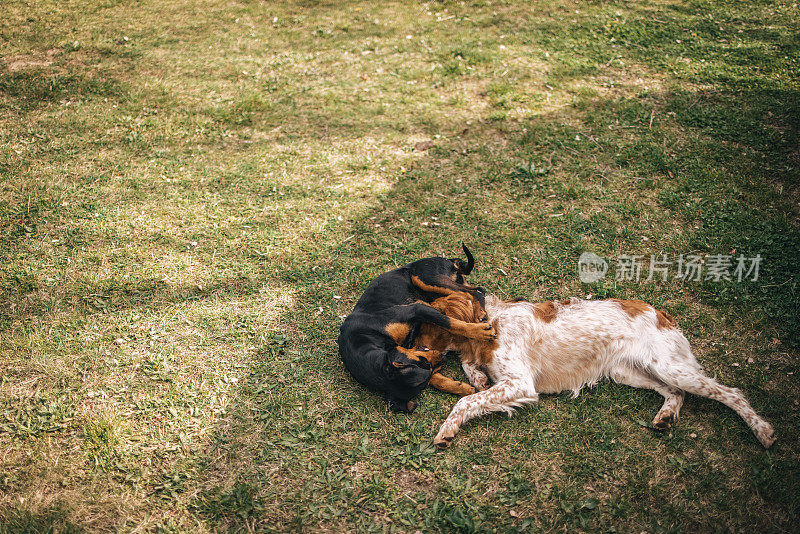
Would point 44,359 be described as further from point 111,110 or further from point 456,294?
point 111,110

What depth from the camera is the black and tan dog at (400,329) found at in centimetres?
322

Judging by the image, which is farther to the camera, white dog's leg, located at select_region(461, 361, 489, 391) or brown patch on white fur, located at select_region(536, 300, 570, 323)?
brown patch on white fur, located at select_region(536, 300, 570, 323)

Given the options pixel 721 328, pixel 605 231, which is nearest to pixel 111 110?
pixel 605 231

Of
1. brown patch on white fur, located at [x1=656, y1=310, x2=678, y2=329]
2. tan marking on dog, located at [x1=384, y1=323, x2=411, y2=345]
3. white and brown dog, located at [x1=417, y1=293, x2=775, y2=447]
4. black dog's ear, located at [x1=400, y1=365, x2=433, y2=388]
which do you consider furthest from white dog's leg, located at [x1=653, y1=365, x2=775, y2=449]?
tan marking on dog, located at [x1=384, y1=323, x2=411, y2=345]

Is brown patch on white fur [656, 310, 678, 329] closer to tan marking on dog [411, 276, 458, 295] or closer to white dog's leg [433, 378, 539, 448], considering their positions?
white dog's leg [433, 378, 539, 448]

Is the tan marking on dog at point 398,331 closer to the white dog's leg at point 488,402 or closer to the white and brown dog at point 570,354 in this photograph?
the white and brown dog at point 570,354

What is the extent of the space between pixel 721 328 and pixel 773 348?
0.35 metres

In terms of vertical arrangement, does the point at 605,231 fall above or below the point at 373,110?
below

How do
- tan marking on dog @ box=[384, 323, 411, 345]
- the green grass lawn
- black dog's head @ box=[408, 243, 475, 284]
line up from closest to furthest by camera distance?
1. the green grass lawn
2. tan marking on dog @ box=[384, 323, 411, 345]
3. black dog's head @ box=[408, 243, 475, 284]

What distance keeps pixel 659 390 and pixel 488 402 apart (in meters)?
1.21

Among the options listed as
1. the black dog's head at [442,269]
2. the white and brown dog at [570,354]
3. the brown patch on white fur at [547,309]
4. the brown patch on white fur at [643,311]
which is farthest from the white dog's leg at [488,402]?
the brown patch on white fur at [643,311]

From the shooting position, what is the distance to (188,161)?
577 centimetres

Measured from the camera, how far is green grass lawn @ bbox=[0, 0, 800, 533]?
117 inches

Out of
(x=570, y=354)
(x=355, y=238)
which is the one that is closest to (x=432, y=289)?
(x=570, y=354)
